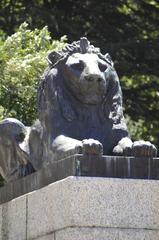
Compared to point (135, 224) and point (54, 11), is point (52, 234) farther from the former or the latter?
point (54, 11)

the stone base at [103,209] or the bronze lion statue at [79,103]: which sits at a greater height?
the bronze lion statue at [79,103]

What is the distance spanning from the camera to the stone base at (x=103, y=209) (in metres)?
10.3

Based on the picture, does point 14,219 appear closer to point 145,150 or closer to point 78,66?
point 78,66

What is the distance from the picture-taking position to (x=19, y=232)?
38.2 ft

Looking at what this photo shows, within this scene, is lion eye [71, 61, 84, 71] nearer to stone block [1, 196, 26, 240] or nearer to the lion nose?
the lion nose

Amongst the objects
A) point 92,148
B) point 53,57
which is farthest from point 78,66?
point 92,148

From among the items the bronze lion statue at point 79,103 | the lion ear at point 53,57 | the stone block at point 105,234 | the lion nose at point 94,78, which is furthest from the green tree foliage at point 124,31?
the stone block at point 105,234

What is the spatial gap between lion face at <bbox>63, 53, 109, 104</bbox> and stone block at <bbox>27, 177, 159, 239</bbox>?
1.29 m

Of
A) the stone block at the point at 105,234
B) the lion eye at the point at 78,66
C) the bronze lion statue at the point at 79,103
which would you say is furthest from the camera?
the lion eye at the point at 78,66

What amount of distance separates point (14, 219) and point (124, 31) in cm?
1298

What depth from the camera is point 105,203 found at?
10367 mm

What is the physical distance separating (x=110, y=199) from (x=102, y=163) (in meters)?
0.34

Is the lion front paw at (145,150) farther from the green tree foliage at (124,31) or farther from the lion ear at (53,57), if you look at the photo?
the green tree foliage at (124,31)

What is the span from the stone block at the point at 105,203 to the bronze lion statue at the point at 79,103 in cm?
81
